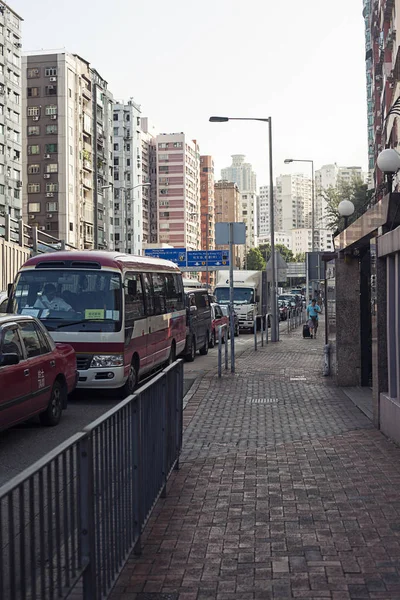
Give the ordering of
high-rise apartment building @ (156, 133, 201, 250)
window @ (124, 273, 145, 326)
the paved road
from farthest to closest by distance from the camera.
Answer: high-rise apartment building @ (156, 133, 201, 250) < window @ (124, 273, 145, 326) < the paved road

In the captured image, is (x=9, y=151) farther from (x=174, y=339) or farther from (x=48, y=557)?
(x=48, y=557)

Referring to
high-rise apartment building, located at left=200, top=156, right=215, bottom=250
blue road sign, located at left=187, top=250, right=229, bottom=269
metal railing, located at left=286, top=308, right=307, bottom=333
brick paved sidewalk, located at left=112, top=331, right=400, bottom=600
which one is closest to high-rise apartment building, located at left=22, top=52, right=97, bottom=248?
blue road sign, located at left=187, top=250, right=229, bottom=269

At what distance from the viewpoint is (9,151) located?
75.7 m

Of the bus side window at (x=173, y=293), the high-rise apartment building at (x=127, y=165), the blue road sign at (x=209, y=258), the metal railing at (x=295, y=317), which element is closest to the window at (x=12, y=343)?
the bus side window at (x=173, y=293)

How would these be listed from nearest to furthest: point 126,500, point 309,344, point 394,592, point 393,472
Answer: point 394,592
point 126,500
point 393,472
point 309,344

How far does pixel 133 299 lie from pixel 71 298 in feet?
4.42

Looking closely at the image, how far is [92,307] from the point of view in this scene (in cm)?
1436

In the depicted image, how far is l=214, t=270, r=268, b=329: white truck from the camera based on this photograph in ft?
140

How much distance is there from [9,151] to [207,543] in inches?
2892

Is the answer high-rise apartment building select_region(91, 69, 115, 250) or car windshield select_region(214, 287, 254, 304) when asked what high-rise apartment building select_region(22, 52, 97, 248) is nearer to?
high-rise apartment building select_region(91, 69, 115, 250)

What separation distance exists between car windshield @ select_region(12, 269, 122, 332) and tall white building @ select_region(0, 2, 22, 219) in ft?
198

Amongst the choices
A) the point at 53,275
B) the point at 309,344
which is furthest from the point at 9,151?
the point at 53,275

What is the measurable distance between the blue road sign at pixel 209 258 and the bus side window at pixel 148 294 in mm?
45679

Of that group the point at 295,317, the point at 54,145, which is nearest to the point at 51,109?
the point at 54,145
